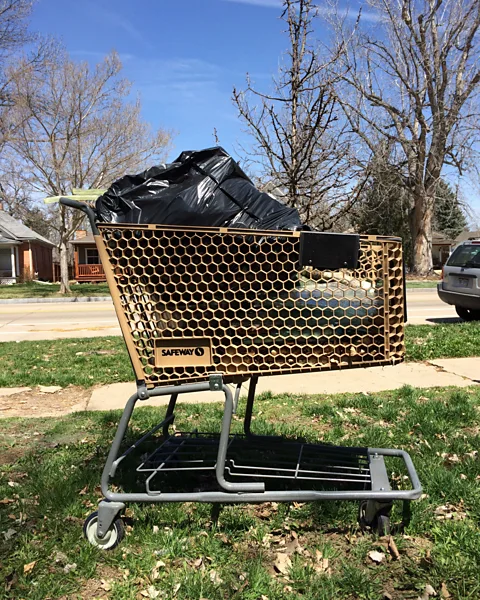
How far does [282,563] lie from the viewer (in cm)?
270

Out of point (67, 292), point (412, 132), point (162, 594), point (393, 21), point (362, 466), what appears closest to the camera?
point (162, 594)

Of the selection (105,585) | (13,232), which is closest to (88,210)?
(105,585)

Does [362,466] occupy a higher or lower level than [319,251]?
lower

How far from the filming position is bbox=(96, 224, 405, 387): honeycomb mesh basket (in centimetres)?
284

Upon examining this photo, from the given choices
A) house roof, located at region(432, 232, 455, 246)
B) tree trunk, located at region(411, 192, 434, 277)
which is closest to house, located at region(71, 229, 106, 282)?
tree trunk, located at region(411, 192, 434, 277)

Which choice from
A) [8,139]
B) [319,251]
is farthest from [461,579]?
[8,139]

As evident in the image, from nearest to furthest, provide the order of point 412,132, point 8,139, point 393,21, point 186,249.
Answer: point 186,249 < point 8,139 < point 393,21 < point 412,132

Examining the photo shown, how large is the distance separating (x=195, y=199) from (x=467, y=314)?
10.3 m

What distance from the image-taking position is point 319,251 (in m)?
2.84

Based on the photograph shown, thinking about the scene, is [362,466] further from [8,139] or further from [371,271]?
[8,139]

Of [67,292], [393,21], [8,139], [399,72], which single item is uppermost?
[393,21]

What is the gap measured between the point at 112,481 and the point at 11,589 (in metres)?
1.15

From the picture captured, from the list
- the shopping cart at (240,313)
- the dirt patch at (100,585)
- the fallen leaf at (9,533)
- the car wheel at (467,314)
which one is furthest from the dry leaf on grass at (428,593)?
the car wheel at (467,314)

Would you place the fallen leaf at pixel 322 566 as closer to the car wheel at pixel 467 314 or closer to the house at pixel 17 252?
the car wheel at pixel 467 314
